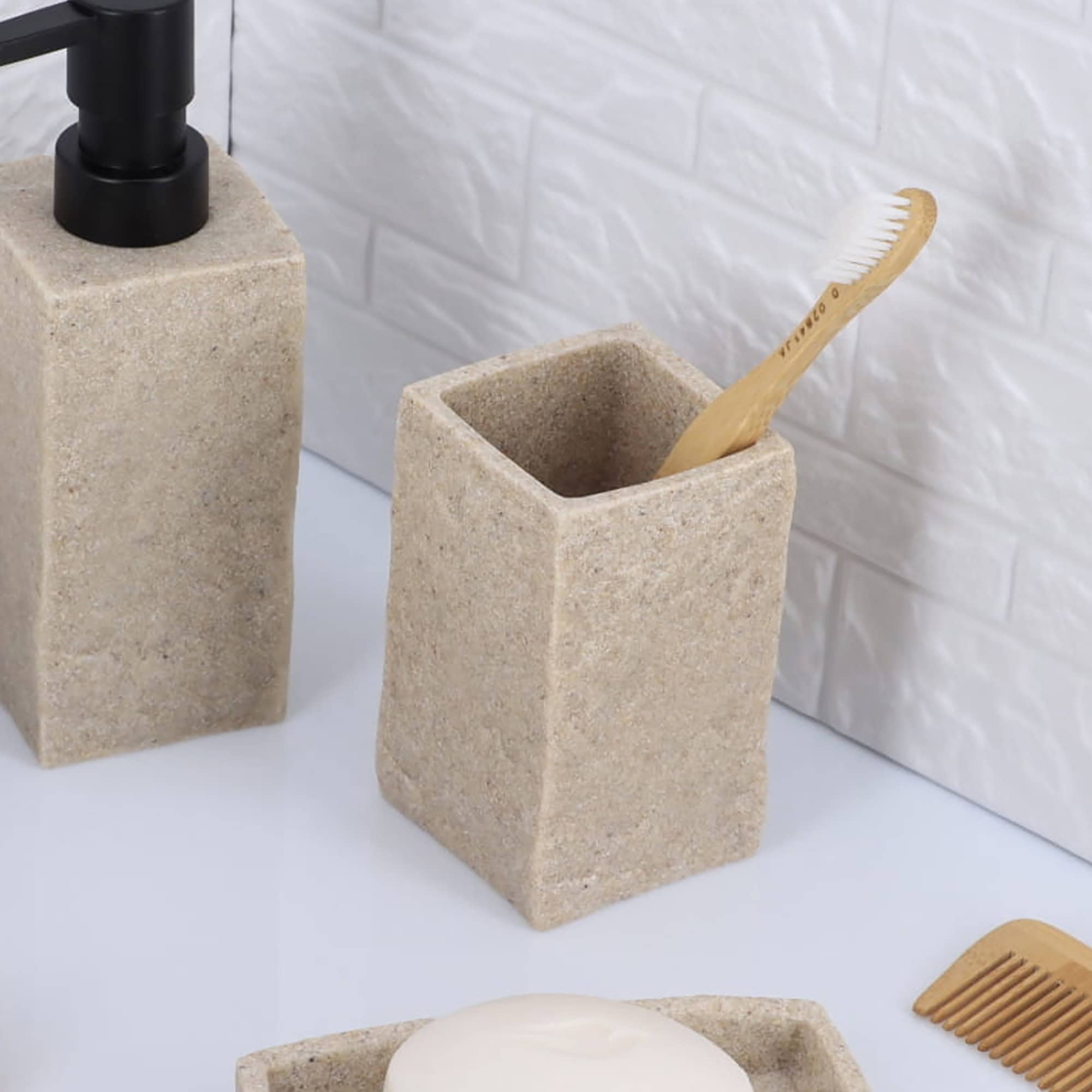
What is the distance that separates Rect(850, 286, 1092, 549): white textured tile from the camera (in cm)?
70

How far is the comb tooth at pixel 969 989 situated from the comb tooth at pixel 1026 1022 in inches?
0.5

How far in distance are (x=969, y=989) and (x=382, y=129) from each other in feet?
1.22

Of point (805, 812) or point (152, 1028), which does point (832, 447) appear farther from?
point (152, 1028)

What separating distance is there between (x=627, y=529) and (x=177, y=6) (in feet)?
0.64

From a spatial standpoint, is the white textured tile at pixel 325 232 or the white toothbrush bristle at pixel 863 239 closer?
the white toothbrush bristle at pixel 863 239

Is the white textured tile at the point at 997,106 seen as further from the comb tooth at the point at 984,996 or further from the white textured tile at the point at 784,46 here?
the comb tooth at the point at 984,996

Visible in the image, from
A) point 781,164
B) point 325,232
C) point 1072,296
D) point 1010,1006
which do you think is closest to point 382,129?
point 325,232

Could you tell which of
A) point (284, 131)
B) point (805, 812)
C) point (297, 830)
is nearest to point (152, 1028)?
point (297, 830)

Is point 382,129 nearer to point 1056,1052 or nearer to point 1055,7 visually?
point 1055,7

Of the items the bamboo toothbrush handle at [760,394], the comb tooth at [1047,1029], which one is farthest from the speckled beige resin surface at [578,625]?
the comb tooth at [1047,1029]

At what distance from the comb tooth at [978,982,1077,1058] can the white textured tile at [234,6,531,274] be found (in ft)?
1.04

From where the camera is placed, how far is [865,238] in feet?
2.10

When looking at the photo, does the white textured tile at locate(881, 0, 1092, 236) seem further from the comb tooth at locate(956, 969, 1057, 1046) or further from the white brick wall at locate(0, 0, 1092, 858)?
the comb tooth at locate(956, 969, 1057, 1046)

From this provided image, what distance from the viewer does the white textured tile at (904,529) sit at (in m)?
0.74
